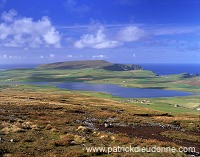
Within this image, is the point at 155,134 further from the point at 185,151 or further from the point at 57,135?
the point at 57,135

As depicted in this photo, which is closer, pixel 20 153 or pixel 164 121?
pixel 20 153

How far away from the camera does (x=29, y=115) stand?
49.4 m

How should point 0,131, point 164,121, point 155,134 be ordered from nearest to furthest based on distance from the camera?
point 0,131 < point 155,134 < point 164,121

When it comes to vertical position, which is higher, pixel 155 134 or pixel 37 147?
pixel 37 147

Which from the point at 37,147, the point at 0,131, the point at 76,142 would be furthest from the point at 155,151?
the point at 0,131

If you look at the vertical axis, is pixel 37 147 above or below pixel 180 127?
above

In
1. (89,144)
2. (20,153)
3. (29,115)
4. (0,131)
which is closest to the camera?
(20,153)

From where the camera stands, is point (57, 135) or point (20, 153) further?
point (57, 135)

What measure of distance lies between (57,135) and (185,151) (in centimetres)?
1512

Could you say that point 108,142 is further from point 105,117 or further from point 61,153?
point 105,117

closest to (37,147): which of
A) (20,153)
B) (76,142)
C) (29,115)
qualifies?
(20,153)

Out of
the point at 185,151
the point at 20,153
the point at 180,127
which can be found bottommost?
the point at 180,127

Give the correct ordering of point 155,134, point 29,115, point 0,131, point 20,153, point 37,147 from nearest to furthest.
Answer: point 20,153
point 37,147
point 0,131
point 155,134
point 29,115

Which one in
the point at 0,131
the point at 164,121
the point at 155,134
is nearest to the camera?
the point at 0,131
